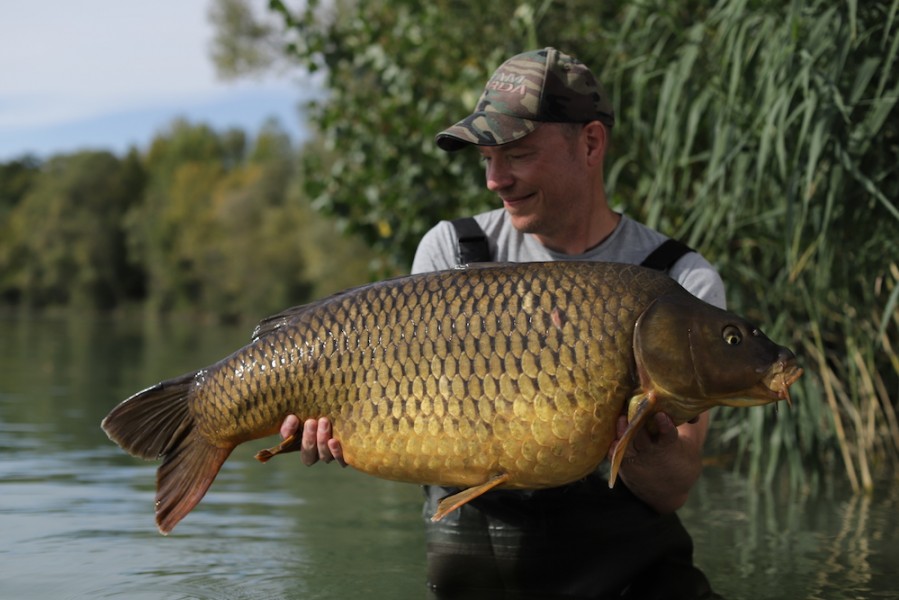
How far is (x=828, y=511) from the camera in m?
4.78

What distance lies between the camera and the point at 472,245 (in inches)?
122

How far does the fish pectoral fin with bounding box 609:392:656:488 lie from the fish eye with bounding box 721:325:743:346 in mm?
175

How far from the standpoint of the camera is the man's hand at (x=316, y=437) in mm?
2562

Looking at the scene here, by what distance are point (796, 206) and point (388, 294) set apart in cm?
208

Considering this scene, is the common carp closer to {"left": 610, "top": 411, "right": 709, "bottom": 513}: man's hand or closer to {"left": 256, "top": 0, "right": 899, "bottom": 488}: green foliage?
{"left": 610, "top": 411, "right": 709, "bottom": 513}: man's hand

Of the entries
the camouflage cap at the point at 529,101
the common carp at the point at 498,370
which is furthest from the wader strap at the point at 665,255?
the common carp at the point at 498,370

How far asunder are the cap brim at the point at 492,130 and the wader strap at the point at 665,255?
43 cm

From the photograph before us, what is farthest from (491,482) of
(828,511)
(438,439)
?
(828,511)

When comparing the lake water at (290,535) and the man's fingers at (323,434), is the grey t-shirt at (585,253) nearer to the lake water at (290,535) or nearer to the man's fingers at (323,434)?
the man's fingers at (323,434)

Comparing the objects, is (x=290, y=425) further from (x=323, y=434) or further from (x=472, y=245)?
(x=472, y=245)

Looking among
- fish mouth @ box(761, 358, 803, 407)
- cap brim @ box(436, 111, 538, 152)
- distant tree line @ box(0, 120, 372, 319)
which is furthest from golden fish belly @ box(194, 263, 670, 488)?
distant tree line @ box(0, 120, 372, 319)

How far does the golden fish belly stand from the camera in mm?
2369

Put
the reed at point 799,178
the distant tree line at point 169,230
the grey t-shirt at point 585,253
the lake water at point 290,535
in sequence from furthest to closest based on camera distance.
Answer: the distant tree line at point 169,230 → the reed at point 799,178 → the lake water at point 290,535 → the grey t-shirt at point 585,253

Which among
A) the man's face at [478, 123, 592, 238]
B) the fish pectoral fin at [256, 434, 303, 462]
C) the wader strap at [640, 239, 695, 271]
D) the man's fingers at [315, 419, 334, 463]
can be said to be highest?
the man's face at [478, 123, 592, 238]
